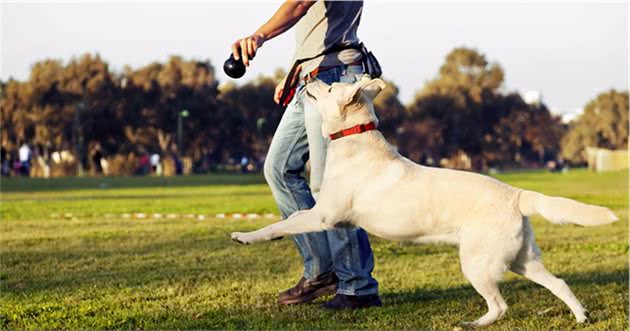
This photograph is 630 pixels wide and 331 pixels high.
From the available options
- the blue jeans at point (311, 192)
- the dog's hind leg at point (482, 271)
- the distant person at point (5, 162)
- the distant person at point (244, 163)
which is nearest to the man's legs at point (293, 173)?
the blue jeans at point (311, 192)

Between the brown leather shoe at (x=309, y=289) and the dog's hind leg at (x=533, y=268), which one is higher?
the dog's hind leg at (x=533, y=268)

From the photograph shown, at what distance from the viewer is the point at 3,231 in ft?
40.8

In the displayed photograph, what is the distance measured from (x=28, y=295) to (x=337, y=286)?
234cm

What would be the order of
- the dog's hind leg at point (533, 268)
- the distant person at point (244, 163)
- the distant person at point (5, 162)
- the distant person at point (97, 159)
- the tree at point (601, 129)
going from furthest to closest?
the tree at point (601, 129) → the distant person at point (244, 163) → the distant person at point (97, 159) → the distant person at point (5, 162) → the dog's hind leg at point (533, 268)

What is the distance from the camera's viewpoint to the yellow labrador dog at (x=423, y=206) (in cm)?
486

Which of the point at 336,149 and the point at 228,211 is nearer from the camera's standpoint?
the point at 336,149

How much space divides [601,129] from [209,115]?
216 ft

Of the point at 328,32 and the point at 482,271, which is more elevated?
the point at 328,32

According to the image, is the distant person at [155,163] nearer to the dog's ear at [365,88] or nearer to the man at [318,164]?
the man at [318,164]

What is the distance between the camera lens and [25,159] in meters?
61.2

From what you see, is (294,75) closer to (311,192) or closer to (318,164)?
(318,164)

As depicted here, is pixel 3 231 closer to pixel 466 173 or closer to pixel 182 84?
pixel 466 173

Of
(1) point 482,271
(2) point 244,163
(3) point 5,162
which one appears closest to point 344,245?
(1) point 482,271

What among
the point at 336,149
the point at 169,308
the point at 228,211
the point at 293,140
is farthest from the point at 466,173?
the point at 228,211
